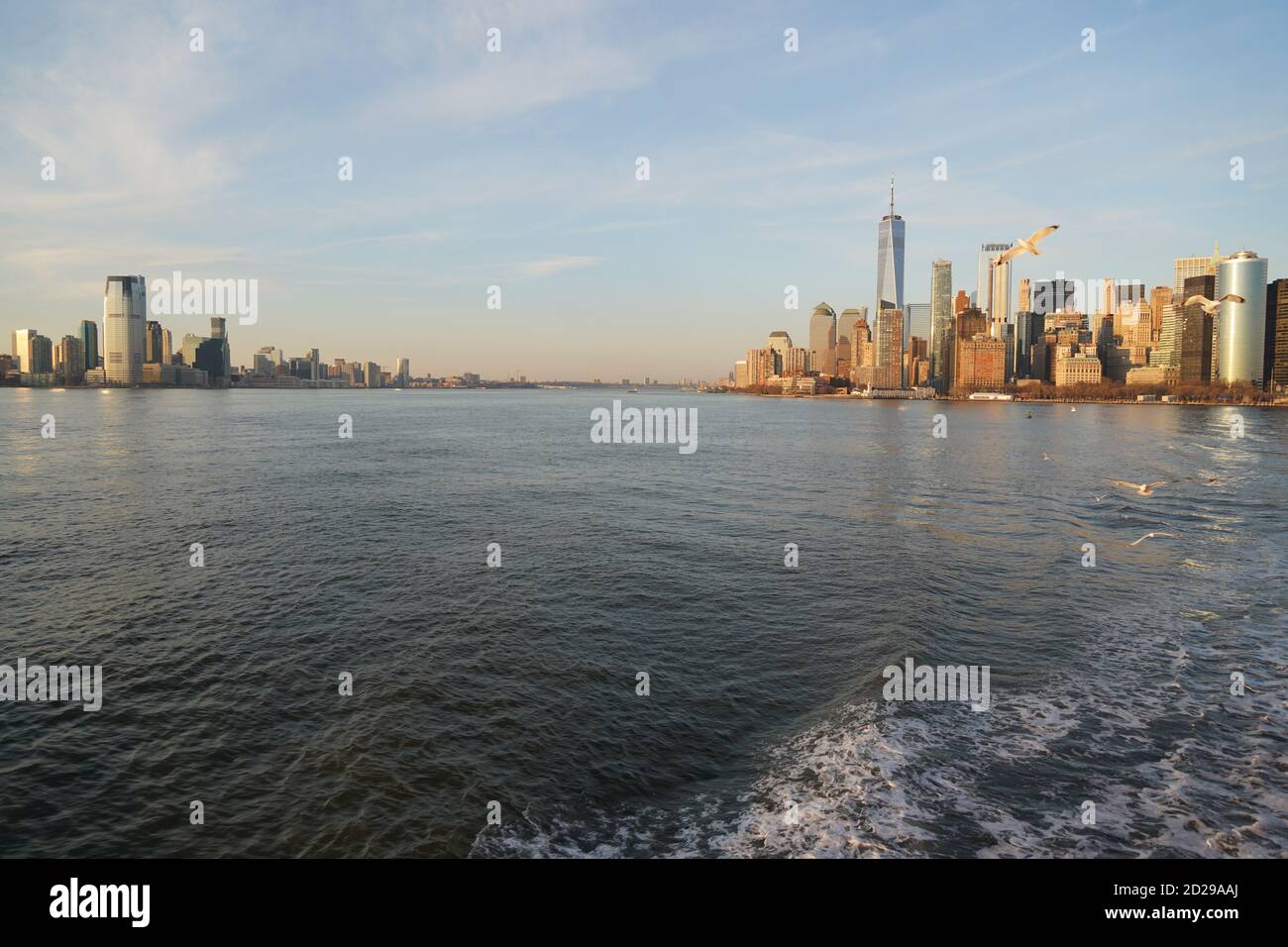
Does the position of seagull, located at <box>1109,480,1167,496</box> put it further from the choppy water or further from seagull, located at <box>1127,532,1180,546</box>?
seagull, located at <box>1127,532,1180,546</box>

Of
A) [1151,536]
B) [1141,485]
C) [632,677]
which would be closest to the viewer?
[632,677]

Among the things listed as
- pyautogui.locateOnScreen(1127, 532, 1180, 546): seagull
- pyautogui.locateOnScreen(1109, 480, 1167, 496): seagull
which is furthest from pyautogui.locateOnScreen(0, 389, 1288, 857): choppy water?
pyautogui.locateOnScreen(1109, 480, 1167, 496): seagull

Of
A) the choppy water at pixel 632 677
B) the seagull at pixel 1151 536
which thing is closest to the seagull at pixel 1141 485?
the choppy water at pixel 632 677

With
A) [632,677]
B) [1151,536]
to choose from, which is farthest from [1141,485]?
[632,677]

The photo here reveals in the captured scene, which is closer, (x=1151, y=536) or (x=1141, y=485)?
(x=1151, y=536)

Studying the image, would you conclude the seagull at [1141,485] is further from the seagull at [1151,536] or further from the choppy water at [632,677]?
the seagull at [1151,536]

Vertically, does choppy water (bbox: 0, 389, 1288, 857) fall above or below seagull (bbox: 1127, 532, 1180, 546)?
below

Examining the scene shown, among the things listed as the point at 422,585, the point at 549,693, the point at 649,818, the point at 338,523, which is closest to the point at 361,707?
the point at 549,693

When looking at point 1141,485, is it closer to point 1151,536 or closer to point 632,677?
point 1151,536
